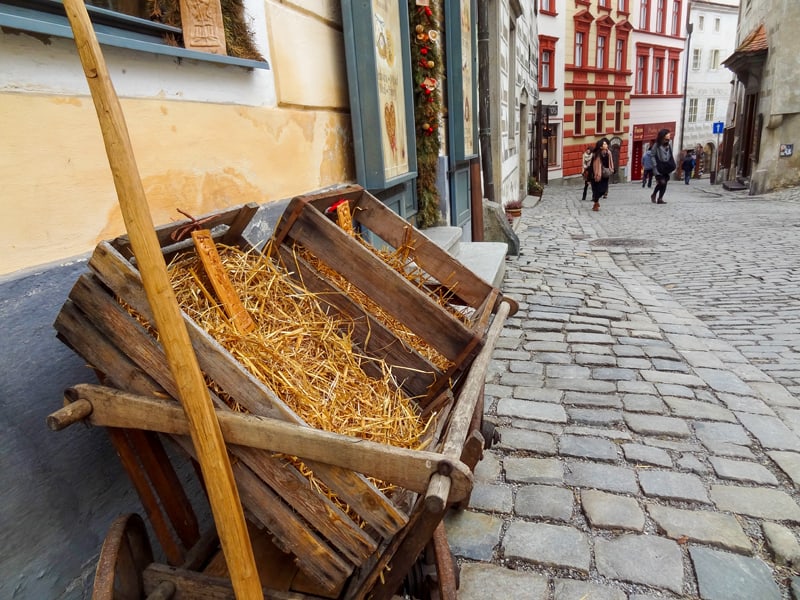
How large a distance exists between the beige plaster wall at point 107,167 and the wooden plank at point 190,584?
93 centimetres

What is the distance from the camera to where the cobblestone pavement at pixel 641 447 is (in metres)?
2.10

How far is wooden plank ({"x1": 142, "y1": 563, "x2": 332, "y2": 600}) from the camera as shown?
1410 mm

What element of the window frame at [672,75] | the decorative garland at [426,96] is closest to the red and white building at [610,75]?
the window frame at [672,75]

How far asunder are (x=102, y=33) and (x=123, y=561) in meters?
1.59

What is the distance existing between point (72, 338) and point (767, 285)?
688cm

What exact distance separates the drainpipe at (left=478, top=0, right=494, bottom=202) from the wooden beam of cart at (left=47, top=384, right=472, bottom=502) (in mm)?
9284

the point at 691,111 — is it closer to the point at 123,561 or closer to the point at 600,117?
the point at 600,117

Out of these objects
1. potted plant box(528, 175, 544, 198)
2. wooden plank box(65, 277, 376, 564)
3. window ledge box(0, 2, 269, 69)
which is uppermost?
window ledge box(0, 2, 269, 69)

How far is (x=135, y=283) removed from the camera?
1.27m

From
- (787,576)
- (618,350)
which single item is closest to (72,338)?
(787,576)

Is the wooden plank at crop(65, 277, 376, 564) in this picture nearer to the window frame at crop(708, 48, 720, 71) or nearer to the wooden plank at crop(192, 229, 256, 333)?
the wooden plank at crop(192, 229, 256, 333)

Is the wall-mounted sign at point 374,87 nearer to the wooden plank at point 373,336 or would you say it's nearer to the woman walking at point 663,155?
the wooden plank at point 373,336

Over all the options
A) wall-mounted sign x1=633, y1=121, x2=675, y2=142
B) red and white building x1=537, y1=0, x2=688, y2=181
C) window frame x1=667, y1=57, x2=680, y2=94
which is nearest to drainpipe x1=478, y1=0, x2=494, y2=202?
red and white building x1=537, y1=0, x2=688, y2=181

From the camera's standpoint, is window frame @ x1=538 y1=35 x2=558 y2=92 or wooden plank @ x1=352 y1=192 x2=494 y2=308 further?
window frame @ x1=538 y1=35 x2=558 y2=92
